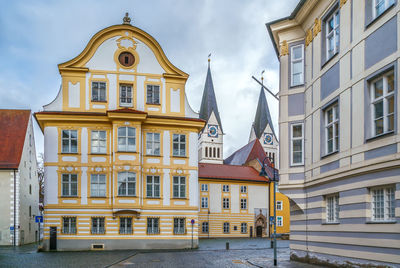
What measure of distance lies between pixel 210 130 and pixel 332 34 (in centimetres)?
8977

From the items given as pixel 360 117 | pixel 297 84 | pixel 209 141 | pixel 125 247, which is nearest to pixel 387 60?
pixel 360 117

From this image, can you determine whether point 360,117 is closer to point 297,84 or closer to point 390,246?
point 390,246

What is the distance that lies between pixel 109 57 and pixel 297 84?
58.6 feet

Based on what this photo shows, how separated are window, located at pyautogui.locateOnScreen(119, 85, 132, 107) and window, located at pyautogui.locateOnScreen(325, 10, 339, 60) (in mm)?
18896

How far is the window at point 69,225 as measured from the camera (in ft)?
105

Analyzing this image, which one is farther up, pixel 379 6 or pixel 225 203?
pixel 379 6

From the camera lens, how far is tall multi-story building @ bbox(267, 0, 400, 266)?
12844mm

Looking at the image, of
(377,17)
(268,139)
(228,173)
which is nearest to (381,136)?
(377,17)

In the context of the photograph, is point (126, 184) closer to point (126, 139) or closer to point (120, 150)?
point (120, 150)

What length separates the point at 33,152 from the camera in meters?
48.8

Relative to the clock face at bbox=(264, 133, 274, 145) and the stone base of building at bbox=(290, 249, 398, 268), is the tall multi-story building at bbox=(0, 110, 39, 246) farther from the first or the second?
the clock face at bbox=(264, 133, 274, 145)

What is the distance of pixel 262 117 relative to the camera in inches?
4446

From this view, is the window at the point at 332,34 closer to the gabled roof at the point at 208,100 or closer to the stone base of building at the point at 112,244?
the stone base of building at the point at 112,244

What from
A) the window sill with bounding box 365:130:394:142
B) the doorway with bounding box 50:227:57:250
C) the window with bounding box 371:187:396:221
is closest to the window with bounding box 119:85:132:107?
the doorway with bounding box 50:227:57:250
